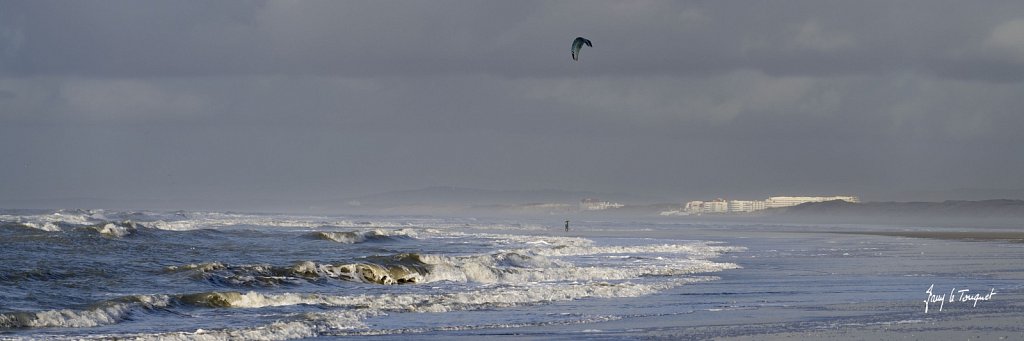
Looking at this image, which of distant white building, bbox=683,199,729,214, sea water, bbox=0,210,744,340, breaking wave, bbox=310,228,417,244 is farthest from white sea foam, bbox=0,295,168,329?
distant white building, bbox=683,199,729,214

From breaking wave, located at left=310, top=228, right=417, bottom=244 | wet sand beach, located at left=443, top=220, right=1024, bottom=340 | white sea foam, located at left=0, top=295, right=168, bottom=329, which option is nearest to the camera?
wet sand beach, located at left=443, top=220, right=1024, bottom=340

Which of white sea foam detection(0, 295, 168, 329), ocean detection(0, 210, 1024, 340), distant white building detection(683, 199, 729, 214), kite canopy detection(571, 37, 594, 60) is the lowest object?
white sea foam detection(0, 295, 168, 329)

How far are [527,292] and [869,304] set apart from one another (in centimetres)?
529

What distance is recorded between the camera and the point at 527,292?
19.5m

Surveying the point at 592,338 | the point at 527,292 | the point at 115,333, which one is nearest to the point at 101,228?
the point at 527,292

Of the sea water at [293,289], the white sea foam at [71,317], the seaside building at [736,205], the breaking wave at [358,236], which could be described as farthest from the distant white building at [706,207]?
the white sea foam at [71,317]

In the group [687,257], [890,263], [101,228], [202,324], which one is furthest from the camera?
[101,228]

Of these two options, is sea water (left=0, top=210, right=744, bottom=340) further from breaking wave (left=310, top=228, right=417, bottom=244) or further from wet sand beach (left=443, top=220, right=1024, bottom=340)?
breaking wave (left=310, top=228, right=417, bottom=244)

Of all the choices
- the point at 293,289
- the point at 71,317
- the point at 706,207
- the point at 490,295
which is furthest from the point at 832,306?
the point at 706,207

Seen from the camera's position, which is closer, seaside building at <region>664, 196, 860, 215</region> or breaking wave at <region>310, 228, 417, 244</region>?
breaking wave at <region>310, 228, 417, 244</region>

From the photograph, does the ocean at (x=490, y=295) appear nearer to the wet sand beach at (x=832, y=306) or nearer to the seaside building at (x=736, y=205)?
the wet sand beach at (x=832, y=306)

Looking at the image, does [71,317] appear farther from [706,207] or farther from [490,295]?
[706,207]

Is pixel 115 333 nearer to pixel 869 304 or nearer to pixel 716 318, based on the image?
pixel 716 318

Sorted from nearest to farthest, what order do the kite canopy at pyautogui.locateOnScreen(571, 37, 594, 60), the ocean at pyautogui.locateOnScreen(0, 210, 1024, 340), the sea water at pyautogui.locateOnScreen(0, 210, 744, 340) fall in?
1. the ocean at pyautogui.locateOnScreen(0, 210, 1024, 340)
2. the sea water at pyautogui.locateOnScreen(0, 210, 744, 340)
3. the kite canopy at pyautogui.locateOnScreen(571, 37, 594, 60)
